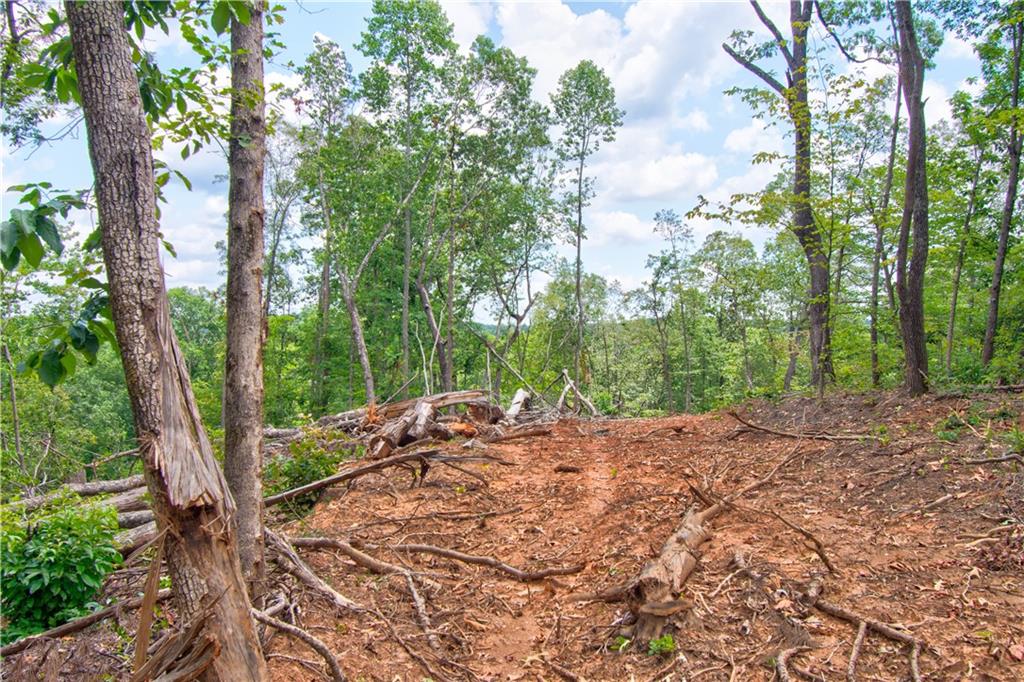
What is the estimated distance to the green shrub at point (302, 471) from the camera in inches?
230

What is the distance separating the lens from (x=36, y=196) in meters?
1.77

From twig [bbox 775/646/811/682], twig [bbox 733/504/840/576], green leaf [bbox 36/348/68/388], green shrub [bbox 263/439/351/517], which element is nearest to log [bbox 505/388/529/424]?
green shrub [bbox 263/439/351/517]

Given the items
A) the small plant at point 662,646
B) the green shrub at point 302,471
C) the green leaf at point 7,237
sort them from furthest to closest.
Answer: the green shrub at point 302,471, the small plant at point 662,646, the green leaf at point 7,237

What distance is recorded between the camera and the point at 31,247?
159 cm

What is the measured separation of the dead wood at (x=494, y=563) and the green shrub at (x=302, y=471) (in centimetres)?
162

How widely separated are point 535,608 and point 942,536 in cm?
266

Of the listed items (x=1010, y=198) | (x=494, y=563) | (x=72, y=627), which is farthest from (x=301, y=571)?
(x=1010, y=198)

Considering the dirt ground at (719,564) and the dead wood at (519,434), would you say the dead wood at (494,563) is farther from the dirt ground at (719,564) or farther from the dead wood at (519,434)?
the dead wood at (519,434)

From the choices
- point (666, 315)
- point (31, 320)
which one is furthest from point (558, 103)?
point (31, 320)

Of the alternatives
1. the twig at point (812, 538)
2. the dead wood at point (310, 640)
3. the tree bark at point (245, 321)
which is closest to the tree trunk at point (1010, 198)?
the twig at point (812, 538)

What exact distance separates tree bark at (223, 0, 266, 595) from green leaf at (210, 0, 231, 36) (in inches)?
47.9

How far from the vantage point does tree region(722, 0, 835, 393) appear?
8.47 metres

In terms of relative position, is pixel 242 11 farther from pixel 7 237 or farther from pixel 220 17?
pixel 7 237

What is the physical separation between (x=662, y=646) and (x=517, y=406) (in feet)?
32.3
